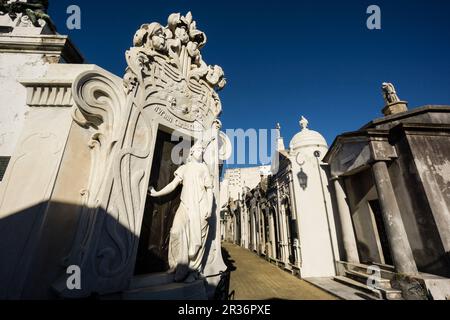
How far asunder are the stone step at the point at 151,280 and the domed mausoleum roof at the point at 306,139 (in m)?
9.83

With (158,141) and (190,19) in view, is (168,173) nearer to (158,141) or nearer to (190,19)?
(158,141)

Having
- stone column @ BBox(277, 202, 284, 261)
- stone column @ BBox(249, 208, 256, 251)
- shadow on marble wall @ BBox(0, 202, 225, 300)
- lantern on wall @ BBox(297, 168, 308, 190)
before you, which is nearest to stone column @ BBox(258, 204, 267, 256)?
stone column @ BBox(249, 208, 256, 251)

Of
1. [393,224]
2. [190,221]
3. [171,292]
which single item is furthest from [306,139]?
[171,292]

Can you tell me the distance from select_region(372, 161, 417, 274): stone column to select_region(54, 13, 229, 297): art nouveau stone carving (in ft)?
15.8

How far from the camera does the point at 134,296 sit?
8.25ft

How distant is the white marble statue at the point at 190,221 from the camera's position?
3.22 meters

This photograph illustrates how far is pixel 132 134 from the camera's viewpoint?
10.6 ft

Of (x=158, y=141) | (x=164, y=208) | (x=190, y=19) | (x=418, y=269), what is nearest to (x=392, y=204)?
(x=418, y=269)

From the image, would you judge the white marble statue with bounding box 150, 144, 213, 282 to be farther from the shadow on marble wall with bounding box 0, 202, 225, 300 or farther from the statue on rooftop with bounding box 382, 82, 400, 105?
the statue on rooftop with bounding box 382, 82, 400, 105

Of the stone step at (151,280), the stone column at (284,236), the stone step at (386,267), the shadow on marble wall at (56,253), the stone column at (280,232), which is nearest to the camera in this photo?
the shadow on marble wall at (56,253)

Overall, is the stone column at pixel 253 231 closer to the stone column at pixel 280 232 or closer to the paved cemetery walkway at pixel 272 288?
the stone column at pixel 280 232

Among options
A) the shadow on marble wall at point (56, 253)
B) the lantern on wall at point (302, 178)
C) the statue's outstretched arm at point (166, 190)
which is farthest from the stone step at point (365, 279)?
the shadow on marble wall at point (56, 253)

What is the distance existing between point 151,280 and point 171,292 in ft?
1.35

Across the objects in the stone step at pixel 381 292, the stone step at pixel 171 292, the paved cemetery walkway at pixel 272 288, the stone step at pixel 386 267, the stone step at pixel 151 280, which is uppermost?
the stone step at pixel 151 280
